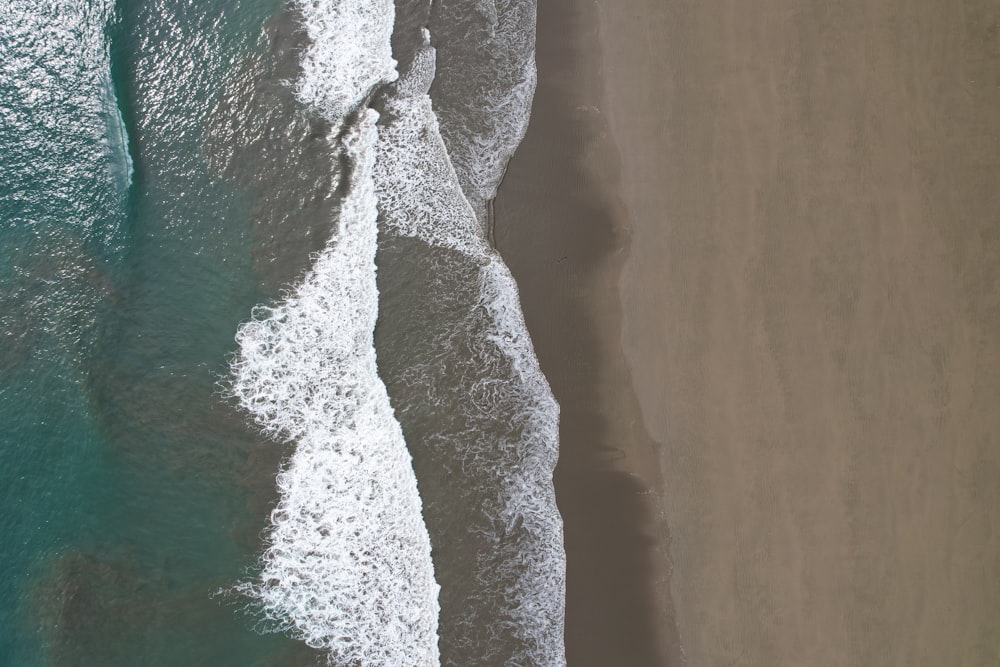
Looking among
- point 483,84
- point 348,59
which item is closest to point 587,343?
point 483,84

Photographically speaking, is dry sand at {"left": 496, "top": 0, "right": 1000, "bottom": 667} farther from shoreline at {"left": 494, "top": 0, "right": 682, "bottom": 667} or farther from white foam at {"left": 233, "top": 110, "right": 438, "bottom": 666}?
white foam at {"left": 233, "top": 110, "right": 438, "bottom": 666}

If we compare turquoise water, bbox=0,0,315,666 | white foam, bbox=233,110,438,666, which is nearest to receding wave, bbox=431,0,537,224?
white foam, bbox=233,110,438,666

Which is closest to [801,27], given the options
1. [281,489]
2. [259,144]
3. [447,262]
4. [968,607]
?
[447,262]

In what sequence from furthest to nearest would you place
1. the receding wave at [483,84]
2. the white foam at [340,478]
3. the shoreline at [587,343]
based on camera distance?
the receding wave at [483,84] < the shoreline at [587,343] < the white foam at [340,478]

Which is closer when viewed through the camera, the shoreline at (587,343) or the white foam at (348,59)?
the shoreline at (587,343)

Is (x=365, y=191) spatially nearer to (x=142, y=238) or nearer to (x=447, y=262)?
(x=447, y=262)

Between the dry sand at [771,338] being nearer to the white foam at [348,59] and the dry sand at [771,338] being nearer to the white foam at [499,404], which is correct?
the white foam at [499,404]

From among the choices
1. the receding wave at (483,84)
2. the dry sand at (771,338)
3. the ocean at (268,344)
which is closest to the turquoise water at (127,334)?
the ocean at (268,344)
